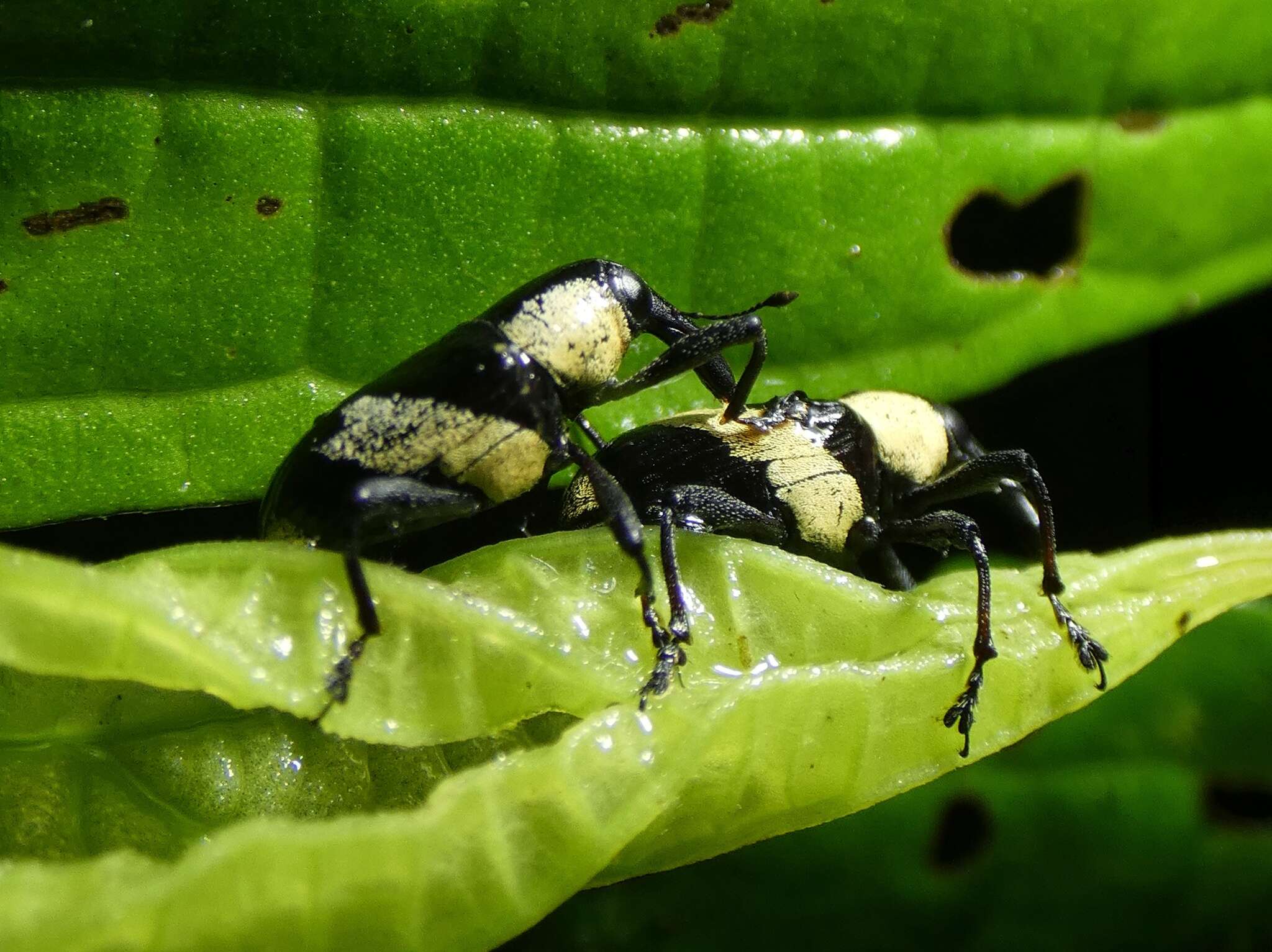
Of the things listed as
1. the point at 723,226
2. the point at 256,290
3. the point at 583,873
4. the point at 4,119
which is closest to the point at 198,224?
the point at 256,290

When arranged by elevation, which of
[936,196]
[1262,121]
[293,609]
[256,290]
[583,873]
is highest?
[1262,121]

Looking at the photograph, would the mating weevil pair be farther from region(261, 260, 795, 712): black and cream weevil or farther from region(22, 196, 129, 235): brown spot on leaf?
region(22, 196, 129, 235): brown spot on leaf

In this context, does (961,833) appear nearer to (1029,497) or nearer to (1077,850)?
(1077,850)

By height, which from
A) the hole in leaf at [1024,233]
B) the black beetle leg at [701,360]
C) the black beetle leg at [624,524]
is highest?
the hole in leaf at [1024,233]

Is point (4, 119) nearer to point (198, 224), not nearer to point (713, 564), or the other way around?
point (198, 224)

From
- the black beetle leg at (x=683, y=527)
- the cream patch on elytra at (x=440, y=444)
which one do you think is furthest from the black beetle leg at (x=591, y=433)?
the black beetle leg at (x=683, y=527)

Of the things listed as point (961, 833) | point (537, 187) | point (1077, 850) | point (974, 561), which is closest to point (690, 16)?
point (537, 187)

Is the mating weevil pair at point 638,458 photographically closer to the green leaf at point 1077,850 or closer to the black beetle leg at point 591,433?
the black beetle leg at point 591,433
